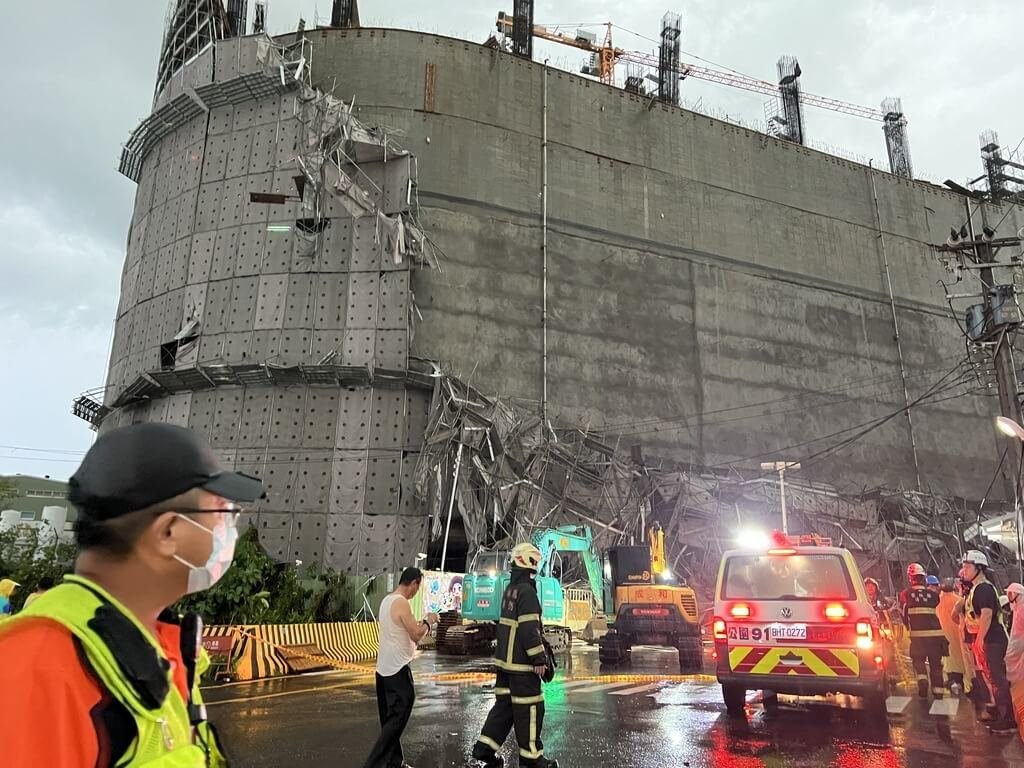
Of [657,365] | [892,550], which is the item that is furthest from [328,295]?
[892,550]

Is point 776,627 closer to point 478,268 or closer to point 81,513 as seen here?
point 81,513

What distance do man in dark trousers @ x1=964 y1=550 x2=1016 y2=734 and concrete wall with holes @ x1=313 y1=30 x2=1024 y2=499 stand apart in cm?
1952

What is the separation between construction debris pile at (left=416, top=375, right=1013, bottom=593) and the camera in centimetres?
2223

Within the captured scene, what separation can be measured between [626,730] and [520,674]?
256cm

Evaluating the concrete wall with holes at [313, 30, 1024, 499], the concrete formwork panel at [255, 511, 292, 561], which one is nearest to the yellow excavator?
the concrete formwork panel at [255, 511, 292, 561]

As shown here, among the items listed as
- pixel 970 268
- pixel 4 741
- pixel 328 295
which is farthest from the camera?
pixel 328 295

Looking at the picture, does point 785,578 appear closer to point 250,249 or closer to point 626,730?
point 626,730

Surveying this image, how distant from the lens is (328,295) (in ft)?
78.1

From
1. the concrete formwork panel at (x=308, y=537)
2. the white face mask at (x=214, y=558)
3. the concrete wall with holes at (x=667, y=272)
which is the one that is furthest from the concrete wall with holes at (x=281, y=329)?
the white face mask at (x=214, y=558)

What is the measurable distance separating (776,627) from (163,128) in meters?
31.1

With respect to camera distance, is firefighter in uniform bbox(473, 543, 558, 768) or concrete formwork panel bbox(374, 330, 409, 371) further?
concrete formwork panel bbox(374, 330, 409, 371)

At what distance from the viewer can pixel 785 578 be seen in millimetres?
8102

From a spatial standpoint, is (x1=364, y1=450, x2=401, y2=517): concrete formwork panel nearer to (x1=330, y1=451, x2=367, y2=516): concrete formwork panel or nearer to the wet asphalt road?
(x1=330, y1=451, x2=367, y2=516): concrete formwork panel

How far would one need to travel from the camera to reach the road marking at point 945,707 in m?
8.57
